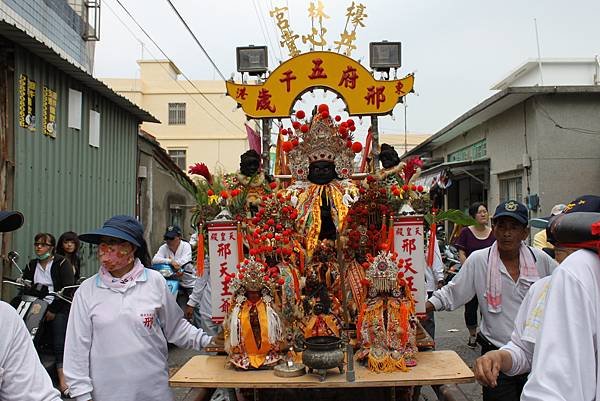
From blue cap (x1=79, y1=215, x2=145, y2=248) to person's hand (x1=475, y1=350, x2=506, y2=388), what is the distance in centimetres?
197

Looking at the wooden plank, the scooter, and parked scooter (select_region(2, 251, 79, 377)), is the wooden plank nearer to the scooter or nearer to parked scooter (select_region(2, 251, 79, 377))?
parked scooter (select_region(2, 251, 79, 377))

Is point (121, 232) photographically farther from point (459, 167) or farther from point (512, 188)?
point (459, 167)

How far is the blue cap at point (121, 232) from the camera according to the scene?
3.17 m

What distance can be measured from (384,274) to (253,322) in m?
0.89

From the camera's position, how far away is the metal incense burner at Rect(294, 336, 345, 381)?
10.4 feet

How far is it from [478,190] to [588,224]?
15.2 meters

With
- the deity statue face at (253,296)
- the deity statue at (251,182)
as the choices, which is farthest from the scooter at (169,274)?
the deity statue face at (253,296)

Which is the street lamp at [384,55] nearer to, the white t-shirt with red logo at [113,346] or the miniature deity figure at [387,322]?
the miniature deity figure at [387,322]

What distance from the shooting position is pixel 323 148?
15.4 feet

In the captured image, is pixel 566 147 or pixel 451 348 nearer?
pixel 451 348

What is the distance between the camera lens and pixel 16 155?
6.34 metres

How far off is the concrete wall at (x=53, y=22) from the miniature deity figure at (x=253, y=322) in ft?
20.4

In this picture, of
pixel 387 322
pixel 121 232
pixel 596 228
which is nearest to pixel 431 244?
pixel 387 322

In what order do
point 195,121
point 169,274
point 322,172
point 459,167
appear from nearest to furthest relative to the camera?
1. point 322,172
2. point 169,274
3. point 459,167
4. point 195,121
